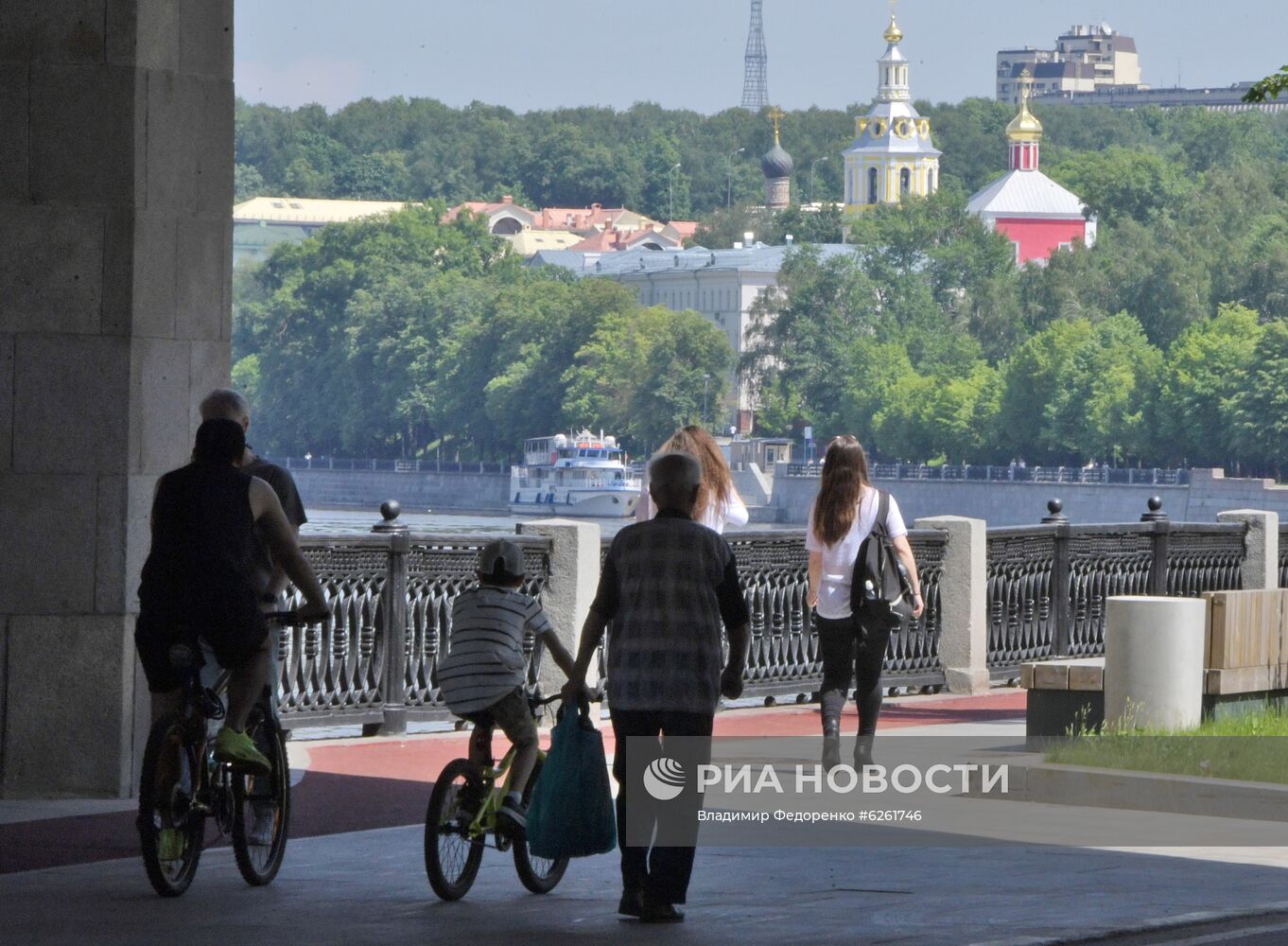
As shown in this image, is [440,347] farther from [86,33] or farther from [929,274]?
[86,33]

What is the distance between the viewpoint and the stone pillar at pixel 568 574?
1302cm

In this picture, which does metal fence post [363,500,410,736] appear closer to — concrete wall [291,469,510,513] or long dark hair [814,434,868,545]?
long dark hair [814,434,868,545]

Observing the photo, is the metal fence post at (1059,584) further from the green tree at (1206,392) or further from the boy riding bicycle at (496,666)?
the green tree at (1206,392)

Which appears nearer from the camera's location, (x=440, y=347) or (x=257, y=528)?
(x=257, y=528)

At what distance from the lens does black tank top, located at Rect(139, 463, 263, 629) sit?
748cm

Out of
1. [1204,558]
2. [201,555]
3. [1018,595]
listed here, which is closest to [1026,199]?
[1204,558]

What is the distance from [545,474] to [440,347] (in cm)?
3974

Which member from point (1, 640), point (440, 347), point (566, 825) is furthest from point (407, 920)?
point (440, 347)

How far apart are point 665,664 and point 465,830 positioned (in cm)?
82

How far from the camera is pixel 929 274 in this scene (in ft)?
522

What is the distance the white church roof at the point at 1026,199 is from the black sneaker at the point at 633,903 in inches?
6903

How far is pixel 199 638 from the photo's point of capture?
24.6 feet

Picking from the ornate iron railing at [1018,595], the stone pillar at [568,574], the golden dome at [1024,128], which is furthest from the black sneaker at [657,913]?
the golden dome at [1024,128]

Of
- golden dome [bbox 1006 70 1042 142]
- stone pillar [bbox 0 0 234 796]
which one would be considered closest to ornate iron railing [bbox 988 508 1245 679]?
stone pillar [bbox 0 0 234 796]
